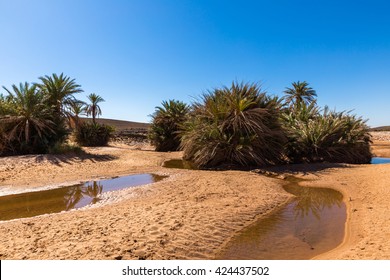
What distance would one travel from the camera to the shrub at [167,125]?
20.6 m

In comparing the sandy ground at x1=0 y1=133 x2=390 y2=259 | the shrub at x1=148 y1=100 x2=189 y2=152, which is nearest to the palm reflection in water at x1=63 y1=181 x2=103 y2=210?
the sandy ground at x1=0 y1=133 x2=390 y2=259

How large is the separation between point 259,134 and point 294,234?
726 centimetres

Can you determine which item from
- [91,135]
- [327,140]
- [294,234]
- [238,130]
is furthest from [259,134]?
[91,135]

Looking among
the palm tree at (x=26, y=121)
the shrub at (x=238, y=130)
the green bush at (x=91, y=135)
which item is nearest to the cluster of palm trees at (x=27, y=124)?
the palm tree at (x=26, y=121)

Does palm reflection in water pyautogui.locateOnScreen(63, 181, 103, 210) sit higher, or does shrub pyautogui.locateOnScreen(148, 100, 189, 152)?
shrub pyautogui.locateOnScreen(148, 100, 189, 152)

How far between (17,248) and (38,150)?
12850 mm

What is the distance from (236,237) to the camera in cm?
379

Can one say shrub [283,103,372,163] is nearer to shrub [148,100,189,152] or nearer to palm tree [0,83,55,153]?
shrub [148,100,189,152]

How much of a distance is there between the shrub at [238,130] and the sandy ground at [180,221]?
9.21 ft

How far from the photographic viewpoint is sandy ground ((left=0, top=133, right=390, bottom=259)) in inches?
125

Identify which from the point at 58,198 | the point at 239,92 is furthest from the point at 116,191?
the point at 239,92

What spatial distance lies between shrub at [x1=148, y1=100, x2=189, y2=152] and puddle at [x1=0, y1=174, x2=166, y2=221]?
12344 millimetres

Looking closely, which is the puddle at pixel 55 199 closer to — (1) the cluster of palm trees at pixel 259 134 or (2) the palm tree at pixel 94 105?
(1) the cluster of palm trees at pixel 259 134

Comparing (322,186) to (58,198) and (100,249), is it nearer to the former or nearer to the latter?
(100,249)
